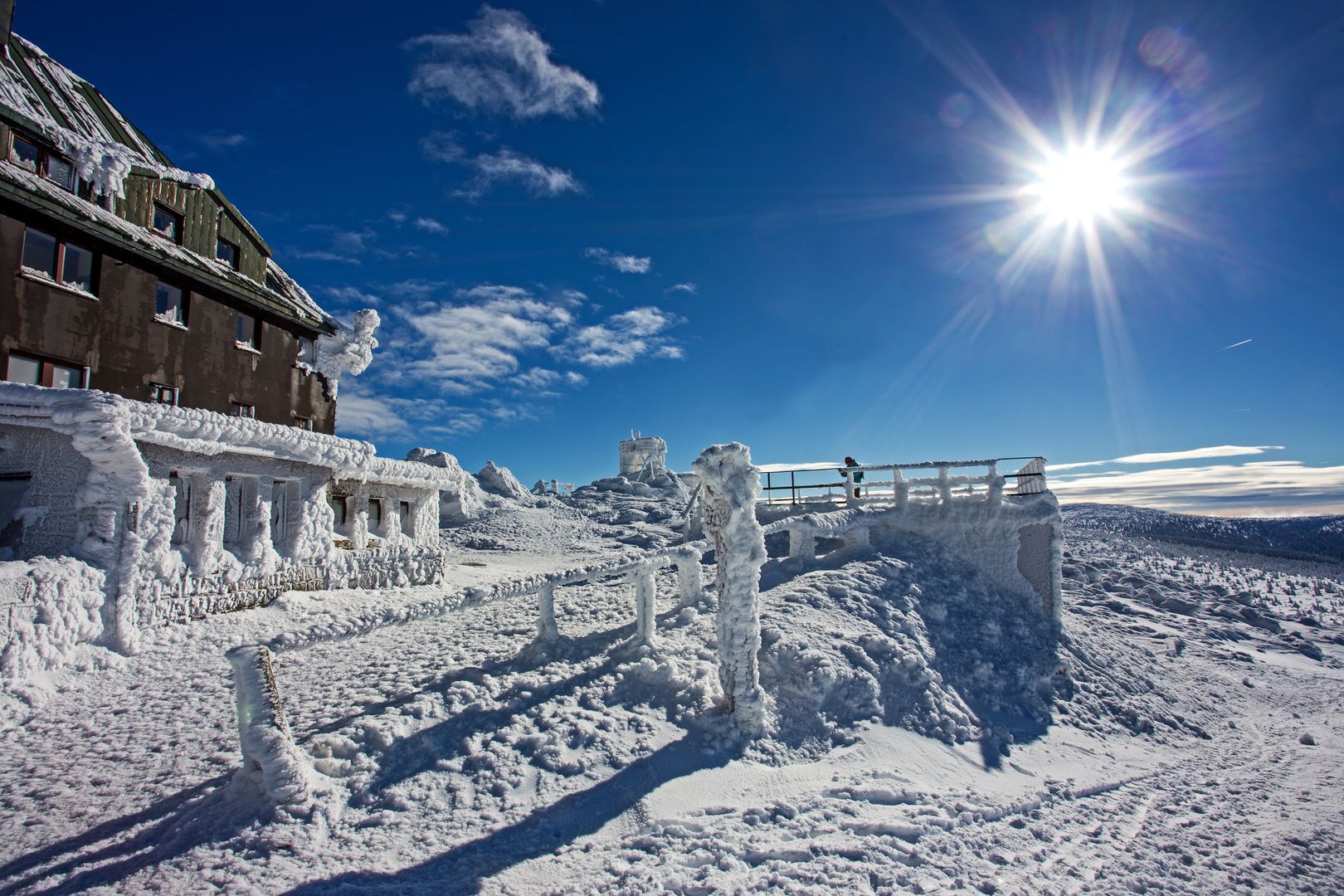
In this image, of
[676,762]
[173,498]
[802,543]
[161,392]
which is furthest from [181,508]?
[802,543]

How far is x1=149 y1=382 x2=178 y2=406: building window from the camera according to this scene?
44.1ft

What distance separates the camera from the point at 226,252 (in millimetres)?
16812

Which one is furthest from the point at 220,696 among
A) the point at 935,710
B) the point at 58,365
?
the point at 935,710

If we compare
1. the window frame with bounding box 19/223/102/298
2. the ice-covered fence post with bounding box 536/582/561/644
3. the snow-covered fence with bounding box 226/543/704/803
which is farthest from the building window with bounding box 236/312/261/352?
the ice-covered fence post with bounding box 536/582/561/644

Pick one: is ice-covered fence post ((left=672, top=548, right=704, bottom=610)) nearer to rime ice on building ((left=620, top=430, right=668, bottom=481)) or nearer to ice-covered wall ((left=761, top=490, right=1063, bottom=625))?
ice-covered wall ((left=761, top=490, right=1063, bottom=625))

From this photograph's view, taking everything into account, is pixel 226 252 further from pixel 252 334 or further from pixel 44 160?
pixel 44 160

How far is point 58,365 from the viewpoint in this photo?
1187cm

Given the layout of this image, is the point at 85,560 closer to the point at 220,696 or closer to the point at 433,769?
the point at 220,696

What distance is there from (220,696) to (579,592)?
300 inches

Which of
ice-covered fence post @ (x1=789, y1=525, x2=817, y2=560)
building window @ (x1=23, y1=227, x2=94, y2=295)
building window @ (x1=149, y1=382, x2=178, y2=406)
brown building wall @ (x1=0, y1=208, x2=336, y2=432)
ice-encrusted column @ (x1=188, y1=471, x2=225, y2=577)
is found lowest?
ice-covered fence post @ (x1=789, y1=525, x2=817, y2=560)

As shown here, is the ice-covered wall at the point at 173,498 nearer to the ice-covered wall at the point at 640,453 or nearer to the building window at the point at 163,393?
the building window at the point at 163,393

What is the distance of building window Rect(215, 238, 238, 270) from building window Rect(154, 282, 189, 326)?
2.45 meters

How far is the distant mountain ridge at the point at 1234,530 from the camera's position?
159ft

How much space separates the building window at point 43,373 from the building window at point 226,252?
18.3 feet
